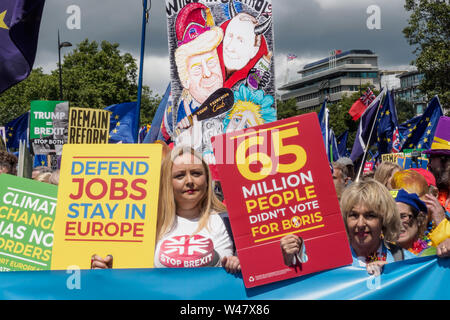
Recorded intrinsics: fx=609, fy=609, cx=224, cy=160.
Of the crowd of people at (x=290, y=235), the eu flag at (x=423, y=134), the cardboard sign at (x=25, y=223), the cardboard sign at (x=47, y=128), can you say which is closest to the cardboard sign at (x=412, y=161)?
the eu flag at (x=423, y=134)

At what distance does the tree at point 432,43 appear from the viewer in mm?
22953

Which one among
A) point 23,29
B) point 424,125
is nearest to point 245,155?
point 23,29

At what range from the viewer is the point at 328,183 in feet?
10.5

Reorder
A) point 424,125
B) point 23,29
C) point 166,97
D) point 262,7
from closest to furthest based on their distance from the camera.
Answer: point 23,29 < point 262,7 < point 166,97 < point 424,125

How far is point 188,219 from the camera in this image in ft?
11.9

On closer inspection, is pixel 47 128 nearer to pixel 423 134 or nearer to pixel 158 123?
pixel 158 123

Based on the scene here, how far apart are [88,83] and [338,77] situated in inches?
4491

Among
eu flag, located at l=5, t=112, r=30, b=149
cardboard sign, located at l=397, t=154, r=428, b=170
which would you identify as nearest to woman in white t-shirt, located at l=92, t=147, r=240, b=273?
cardboard sign, located at l=397, t=154, r=428, b=170

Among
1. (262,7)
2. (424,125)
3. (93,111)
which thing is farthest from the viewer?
(424,125)

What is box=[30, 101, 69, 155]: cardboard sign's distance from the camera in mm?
11055

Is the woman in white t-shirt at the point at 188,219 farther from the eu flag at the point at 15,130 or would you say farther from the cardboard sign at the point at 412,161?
the eu flag at the point at 15,130
